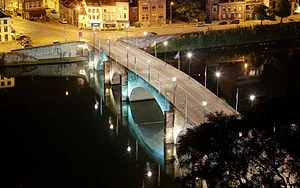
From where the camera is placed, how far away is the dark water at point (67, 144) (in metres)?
43.5

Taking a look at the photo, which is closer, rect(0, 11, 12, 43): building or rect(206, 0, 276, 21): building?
rect(0, 11, 12, 43): building

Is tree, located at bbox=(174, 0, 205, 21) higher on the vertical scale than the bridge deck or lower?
higher

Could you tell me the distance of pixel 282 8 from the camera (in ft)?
314

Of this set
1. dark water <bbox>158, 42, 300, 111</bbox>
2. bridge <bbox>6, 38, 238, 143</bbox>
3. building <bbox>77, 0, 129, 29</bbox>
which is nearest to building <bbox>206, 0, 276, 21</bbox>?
dark water <bbox>158, 42, 300, 111</bbox>

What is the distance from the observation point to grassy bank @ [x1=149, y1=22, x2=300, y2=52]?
8694cm

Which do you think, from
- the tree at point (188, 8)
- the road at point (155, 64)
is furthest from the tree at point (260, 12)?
the tree at point (188, 8)

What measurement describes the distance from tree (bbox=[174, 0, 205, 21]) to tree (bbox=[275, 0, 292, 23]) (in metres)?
12.6

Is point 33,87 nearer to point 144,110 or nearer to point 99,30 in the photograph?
point 144,110

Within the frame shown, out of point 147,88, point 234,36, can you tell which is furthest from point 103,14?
point 147,88

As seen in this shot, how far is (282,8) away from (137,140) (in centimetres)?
5321

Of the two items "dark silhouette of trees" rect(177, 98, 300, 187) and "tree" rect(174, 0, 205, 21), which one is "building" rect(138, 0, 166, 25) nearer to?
"tree" rect(174, 0, 205, 21)

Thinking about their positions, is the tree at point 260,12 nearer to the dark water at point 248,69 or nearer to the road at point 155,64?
the road at point 155,64

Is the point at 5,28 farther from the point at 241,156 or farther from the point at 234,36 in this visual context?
the point at 241,156

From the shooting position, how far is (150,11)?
93.1 meters
